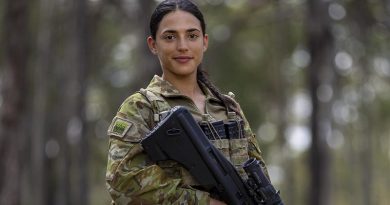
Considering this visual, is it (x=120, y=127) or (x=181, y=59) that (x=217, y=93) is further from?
(x=120, y=127)

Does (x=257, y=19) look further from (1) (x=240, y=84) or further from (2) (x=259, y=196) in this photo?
(2) (x=259, y=196)

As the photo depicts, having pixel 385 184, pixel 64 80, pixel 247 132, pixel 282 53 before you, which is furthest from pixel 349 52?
pixel 247 132

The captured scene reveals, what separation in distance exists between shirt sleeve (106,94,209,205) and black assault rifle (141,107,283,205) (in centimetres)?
5

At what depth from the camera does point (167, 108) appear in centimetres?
332

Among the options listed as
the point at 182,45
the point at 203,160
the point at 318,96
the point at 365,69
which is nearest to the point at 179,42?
the point at 182,45

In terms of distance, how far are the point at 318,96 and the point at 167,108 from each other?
48.9ft

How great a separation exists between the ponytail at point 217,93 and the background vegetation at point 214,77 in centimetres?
948

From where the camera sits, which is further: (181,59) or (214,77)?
(214,77)

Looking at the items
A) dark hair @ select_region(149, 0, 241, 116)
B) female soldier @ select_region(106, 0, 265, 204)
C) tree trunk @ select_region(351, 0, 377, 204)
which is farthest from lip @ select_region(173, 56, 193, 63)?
tree trunk @ select_region(351, 0, 377, 204)

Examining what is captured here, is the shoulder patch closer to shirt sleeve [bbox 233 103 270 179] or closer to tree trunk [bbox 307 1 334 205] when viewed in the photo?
shirt sleeve [bbox 233 103 270 179]

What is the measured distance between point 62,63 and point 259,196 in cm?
2913

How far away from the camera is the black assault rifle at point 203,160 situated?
319 cm

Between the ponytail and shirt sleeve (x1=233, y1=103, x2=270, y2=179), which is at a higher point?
the ponytail

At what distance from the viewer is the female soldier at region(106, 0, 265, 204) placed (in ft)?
Result: 10.6
